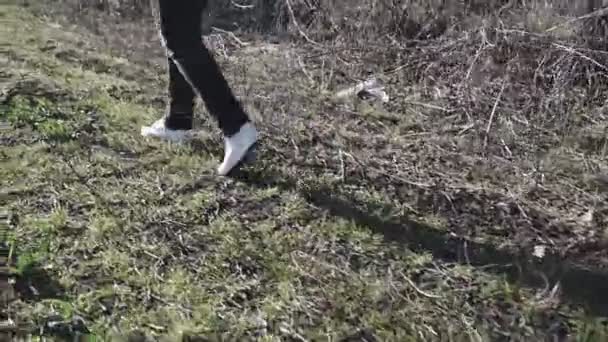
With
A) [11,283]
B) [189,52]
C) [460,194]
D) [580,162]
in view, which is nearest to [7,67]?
[189,52]

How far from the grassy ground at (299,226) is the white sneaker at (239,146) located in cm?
7

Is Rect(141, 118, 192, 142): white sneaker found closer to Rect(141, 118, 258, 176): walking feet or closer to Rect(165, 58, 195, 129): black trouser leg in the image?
Rect(165, 58, 195, 129): black trouser leg

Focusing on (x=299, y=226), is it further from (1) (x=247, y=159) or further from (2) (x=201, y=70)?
(2) (x=201, y=70)

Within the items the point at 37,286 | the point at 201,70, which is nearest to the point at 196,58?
the point at 201,70

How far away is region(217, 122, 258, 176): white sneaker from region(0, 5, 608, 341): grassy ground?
2.8 inches

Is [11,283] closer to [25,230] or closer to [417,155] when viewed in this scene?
[25,230]

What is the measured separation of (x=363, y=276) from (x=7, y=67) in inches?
115

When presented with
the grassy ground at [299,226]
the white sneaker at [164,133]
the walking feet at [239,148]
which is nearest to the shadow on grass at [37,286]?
the grassy ground at [299,226]

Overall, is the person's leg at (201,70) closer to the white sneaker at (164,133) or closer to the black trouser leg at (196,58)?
the black trouser leg at (196,58)

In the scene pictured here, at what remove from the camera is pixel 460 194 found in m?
3.10

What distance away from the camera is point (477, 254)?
267cm

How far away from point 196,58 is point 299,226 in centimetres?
78

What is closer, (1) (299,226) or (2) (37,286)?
(2) (37,286)

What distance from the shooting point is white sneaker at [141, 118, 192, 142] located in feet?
11.4
